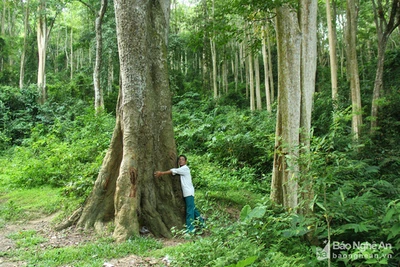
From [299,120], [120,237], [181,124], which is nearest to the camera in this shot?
[120,237]

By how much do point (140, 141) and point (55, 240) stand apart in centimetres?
244

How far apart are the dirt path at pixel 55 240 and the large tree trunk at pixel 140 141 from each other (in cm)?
33

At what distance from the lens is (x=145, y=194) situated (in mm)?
6980

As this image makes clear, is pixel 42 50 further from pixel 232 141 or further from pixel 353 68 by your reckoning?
pixel 353 68

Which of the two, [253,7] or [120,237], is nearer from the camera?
[120,237]

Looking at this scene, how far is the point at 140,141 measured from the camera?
6.97 metres

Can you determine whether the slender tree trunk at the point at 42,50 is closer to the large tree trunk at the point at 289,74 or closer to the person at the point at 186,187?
the person at the point at 186,187

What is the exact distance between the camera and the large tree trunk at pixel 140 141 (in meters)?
6.73

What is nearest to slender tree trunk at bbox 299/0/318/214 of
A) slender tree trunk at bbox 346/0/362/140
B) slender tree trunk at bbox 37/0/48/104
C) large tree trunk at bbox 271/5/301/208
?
large tree trunk at bbox 271/5/301/208

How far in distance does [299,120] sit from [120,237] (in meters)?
4.43

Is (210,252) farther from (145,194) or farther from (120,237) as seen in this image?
(145,194)

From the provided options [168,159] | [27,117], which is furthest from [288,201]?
[27,117]

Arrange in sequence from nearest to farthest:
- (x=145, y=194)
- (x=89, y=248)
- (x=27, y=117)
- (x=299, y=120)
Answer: (x=89, y=248) < (x=145, y=194) < (x=299, y=120) < (x=27, y=117)

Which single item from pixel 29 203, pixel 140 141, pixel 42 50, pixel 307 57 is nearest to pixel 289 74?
pixel 307 57
